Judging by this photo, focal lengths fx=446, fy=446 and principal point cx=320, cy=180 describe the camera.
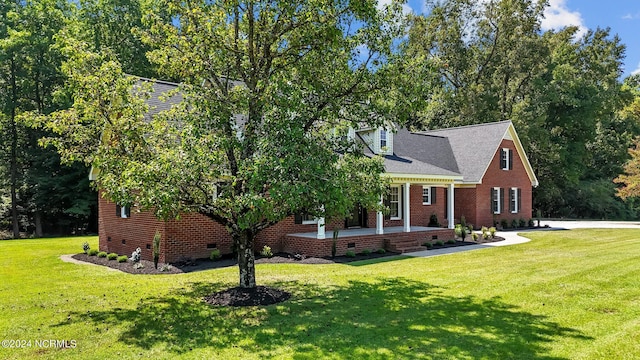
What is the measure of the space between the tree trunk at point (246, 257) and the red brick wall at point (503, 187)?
19419 mm

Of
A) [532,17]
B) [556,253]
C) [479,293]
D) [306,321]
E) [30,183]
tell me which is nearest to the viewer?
[306,321]

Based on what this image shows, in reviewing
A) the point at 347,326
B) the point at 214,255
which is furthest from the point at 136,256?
the point at 347,326

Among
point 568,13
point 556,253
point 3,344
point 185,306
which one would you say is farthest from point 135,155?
point 568,13

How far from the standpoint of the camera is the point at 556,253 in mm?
16344

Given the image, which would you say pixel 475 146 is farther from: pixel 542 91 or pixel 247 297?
pixel 247 297

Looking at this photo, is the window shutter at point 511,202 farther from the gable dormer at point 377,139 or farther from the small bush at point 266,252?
the small bush at point 266,252

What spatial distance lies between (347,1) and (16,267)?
13.2 metres

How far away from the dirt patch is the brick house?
2.49m

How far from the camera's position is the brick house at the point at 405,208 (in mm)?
15133

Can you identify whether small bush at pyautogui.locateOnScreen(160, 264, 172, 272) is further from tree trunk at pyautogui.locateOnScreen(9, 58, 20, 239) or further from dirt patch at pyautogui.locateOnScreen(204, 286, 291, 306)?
tree trunk at pyautogui.locateOnScreen(9, 58, 20, 239)

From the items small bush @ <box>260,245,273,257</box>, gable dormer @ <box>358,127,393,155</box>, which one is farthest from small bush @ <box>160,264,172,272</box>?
gable dormer @ <box>358,127,393,155</box>

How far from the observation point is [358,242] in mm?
16641

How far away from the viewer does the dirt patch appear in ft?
30.2

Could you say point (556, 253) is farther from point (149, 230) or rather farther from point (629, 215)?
point (629, 215)
